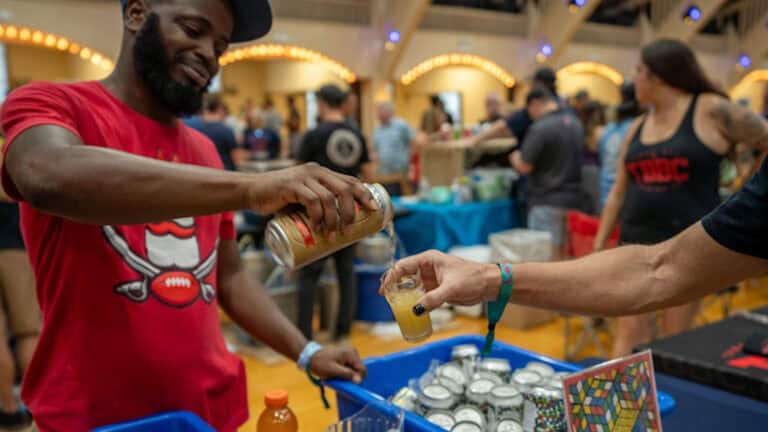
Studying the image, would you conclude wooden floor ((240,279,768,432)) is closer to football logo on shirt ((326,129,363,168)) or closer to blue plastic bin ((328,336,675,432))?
football logo on shirt ((326,129,363,168))

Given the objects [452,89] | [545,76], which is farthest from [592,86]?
[545,76]

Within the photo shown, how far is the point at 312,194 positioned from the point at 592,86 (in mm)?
18245

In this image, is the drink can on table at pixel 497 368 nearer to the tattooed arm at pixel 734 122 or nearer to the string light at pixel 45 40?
the tattooed arm at pixel 734 122

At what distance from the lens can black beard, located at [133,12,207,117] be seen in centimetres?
120

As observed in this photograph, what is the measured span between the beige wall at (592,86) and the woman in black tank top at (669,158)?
14295mm

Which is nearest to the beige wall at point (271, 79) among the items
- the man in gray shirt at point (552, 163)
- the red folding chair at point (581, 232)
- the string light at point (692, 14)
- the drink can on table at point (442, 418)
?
the string light at point (692, 14)

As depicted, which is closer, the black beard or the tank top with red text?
the black beard

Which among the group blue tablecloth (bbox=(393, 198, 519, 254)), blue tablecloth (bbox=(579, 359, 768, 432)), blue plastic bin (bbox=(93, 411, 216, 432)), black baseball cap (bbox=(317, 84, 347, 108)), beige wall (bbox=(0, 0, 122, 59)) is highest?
beige wall (bbox=(0, 0, 122, 59))

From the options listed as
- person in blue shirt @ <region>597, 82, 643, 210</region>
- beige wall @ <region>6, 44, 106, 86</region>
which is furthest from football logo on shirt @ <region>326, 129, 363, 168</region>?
beige wall @ <region>6, 44, 106, 86</region>

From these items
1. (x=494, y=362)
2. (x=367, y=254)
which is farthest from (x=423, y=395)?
(x=367, y=254)

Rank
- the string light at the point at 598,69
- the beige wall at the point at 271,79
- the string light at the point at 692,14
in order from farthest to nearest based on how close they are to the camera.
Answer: the beige wall at the point at 271,79 < the string light at the point at 598,69 < the string light at the point at 692,14

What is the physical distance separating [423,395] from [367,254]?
3.45m

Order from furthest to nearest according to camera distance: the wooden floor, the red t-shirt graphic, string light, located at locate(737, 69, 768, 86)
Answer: string light, located at locate(737, 69, 768, 86)
the wooden floor
the red t-shirt graphic

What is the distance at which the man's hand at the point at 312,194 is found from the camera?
0.87m
